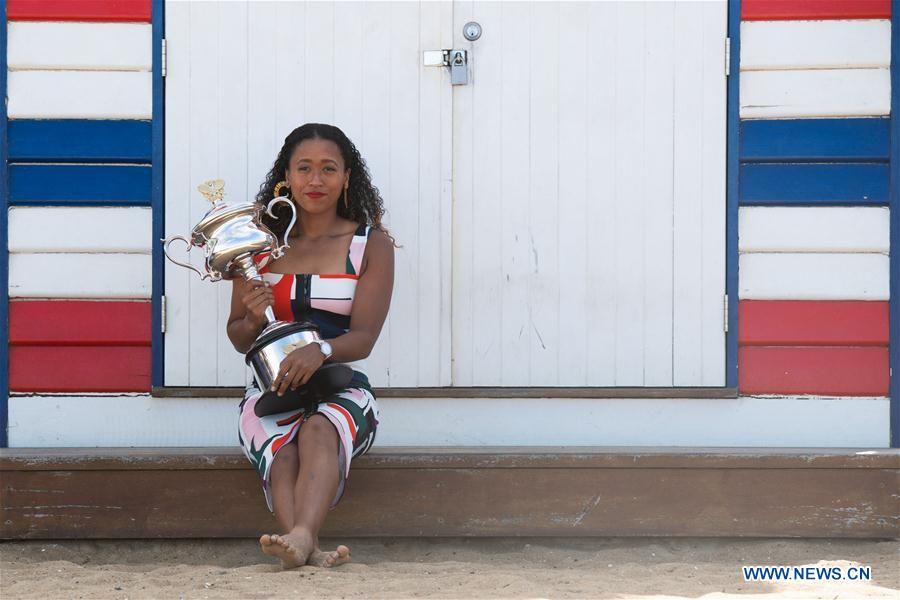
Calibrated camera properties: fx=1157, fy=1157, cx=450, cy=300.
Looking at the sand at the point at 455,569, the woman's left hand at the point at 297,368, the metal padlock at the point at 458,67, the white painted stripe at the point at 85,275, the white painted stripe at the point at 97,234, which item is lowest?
the sand at the point at 455,569

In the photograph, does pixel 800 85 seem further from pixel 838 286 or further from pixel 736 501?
pixel 736 501

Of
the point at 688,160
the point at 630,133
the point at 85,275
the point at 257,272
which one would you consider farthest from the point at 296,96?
the point at 688,160

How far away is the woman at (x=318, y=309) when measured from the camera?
331cm

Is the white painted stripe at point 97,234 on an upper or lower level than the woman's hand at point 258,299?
upper

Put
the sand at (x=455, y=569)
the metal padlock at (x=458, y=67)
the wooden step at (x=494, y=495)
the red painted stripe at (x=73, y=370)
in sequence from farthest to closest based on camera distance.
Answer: the red painted stripe at (x=73, y=370) < the metal padlock at (x=458, y=67) < the wooden step at (x=494, y=495) < the sand at (x=455, y=569)

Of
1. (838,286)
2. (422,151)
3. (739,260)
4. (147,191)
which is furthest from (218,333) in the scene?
(838,286)

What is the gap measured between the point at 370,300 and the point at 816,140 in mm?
1722

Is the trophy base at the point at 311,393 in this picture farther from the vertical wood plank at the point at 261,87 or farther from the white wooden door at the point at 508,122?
the vertical wood plank at the point at 261,87

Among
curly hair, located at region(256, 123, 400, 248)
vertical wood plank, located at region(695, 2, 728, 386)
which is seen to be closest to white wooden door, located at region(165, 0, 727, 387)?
vertical wood plank, located at region(695, 2, 728, 386)

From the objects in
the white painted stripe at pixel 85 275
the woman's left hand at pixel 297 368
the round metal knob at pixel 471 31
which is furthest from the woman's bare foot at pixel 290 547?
the round metal knob at pixel 471 31

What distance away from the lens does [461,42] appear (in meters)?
4.12

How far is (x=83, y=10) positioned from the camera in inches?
163

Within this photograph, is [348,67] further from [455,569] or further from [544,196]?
[455,569]

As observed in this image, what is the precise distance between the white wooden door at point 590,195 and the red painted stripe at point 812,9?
0.11 meters
